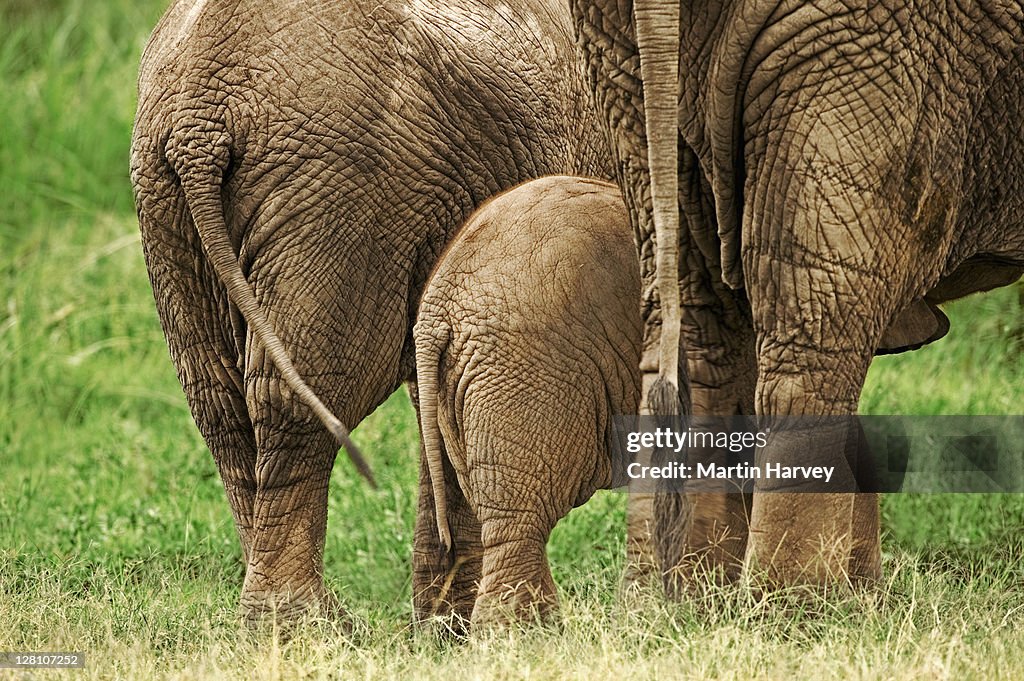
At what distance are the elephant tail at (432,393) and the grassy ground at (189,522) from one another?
13.7 inches

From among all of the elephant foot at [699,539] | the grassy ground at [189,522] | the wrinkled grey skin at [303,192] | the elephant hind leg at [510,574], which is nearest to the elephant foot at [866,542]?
the grassy ground at [189,522]

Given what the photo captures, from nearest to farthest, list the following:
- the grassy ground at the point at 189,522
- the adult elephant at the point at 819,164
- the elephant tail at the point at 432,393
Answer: the adult elephant at the point at 819,164 < the grassy ground at the point at 189,522 < the elephant tail at the point at 432,393

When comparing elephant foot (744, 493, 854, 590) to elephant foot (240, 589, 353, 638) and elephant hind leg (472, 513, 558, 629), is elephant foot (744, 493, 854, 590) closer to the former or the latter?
elephant hind leg (472, 513, 558, 629)

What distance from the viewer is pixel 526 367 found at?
12.5 feet

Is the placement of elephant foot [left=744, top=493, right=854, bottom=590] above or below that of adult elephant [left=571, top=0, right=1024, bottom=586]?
below

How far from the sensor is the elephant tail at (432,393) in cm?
390

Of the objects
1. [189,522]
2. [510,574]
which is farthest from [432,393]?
[189,522]

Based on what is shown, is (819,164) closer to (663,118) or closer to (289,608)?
(663,118)

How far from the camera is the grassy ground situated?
345 cm

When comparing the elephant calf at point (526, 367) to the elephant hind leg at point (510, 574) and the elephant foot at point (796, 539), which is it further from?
the elephant foot at point (796, 539)

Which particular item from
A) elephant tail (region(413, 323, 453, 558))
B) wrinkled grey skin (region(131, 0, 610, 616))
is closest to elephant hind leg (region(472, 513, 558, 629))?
elephant tail (region(413, 323, 453, 558))

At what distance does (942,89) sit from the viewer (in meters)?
3.32

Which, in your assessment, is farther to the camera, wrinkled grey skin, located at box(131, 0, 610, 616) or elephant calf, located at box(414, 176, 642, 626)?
wrinkled grey skin, located at box(131, 0, 610, 616)

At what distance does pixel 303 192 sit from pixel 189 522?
69.3 inches
